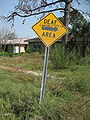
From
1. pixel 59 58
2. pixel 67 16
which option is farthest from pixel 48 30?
pixel 67 16

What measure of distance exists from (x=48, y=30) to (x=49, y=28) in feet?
0.16

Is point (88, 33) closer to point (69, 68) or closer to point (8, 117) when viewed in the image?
point (69, 68)

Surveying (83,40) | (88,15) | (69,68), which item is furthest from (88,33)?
(69,68)

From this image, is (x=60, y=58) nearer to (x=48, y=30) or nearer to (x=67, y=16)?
(x=48, y=30)

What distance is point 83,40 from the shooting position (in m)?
13.4

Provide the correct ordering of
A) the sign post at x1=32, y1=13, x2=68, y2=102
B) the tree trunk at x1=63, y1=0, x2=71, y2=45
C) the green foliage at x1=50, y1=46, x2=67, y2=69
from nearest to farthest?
1. the sign post at x1=32, y1=13, x2=68, y2=102
2. the green foliage at x1=50, y1=46, x2=67, y2=69
3. the tree trunk at x1=63, y1=0, x2=71, y2=45

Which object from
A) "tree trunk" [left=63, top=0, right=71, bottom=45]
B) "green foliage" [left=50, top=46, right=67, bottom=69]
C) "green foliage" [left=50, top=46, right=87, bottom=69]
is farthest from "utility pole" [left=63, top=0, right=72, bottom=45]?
"green foliage" [left=50, top=46, right=67, bottom=69]

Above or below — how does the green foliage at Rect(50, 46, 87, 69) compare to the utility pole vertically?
below

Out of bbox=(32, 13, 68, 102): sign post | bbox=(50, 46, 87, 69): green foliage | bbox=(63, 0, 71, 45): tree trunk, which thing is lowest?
bbox=(50, 46, 87, 69): green foliage

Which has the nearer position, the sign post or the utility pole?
the sign post

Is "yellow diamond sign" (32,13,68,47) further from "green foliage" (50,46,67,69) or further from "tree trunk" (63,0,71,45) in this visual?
"tree trunk" (63,0,71,45)

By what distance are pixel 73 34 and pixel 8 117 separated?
→ 13.2 m

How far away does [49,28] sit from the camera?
334 cm

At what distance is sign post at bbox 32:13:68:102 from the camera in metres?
3.33
